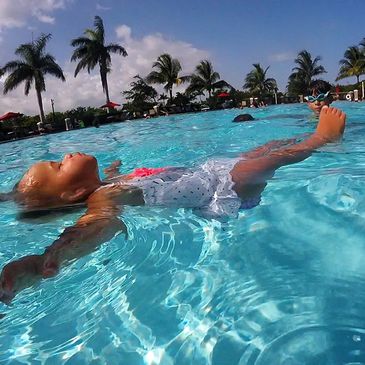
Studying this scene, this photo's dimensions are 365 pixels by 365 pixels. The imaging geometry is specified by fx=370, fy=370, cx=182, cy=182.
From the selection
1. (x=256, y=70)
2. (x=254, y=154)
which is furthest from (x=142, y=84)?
(x=254, y=154)

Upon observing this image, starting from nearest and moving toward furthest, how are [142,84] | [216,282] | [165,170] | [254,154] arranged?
[216,282] → [165,170] → [254,154] → [142,84]

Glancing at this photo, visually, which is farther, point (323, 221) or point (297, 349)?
point (323, 221)

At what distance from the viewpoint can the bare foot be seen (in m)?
3.48

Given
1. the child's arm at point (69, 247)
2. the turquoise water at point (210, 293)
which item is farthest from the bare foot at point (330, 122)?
the child's arm at point (69, 247)

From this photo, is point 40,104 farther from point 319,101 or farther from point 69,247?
point 69,247

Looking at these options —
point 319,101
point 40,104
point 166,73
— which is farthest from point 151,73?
point 319,101

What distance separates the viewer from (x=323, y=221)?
2.24m

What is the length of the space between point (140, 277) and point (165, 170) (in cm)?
156

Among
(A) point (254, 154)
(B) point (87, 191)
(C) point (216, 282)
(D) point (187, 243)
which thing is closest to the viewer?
(C) point (216, 282)

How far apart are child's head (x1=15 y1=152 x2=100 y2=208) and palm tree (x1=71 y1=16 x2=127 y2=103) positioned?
112ft

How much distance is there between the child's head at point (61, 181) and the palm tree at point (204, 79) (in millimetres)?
41740

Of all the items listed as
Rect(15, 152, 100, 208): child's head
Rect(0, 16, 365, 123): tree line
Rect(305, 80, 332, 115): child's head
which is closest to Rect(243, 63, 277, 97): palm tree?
Rect(0, 16, 365, 123): tree line

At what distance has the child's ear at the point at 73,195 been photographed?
2.72 meters

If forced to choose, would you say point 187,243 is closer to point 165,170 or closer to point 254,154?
point 165,170
